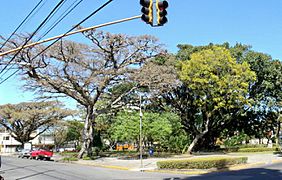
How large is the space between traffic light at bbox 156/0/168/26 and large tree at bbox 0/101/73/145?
56.0m

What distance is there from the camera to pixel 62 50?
110ft

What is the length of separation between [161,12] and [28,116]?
5686 centimetres

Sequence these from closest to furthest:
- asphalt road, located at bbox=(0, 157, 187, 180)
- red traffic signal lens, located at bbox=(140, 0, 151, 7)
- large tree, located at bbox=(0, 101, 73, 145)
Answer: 1. red traffic signal lens, located at bbox=(140, 0, 151, 7)
2. asphalt road, located at bbox=(0, 157, 187, 180)
3. large tree, located at bbox=(0, 101, 73, 145)

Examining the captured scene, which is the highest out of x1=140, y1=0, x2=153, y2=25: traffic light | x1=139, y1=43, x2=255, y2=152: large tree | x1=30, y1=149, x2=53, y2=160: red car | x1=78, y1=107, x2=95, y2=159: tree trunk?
x1=139, y1=43, x2=255, y2=152: large tree

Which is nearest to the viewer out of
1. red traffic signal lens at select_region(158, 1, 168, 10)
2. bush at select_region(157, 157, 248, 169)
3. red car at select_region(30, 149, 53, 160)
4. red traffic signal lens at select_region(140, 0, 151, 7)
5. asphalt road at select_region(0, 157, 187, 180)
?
red traffic signal lens at select_region(140, 0, 151, 7)

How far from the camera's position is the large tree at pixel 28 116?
6222cm

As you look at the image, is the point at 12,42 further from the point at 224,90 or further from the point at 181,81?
the point at 224,90

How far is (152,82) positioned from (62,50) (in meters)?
9.64

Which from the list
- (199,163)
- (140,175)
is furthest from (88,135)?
(140,175)

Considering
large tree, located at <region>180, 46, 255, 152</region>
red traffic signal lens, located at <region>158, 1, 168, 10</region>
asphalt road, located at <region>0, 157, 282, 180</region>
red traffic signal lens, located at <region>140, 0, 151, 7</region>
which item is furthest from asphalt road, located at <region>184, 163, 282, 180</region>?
large tree, located at <region>180, 46, 255, 152</region>

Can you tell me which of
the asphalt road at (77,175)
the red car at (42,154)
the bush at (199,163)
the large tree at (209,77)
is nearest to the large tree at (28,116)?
the red car at (42,154)

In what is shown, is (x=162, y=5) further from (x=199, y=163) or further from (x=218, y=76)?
(x=218, y=76)

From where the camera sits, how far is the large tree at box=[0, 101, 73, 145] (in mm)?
62219

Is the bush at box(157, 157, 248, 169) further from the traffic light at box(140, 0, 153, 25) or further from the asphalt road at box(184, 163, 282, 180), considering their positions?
the traffic light at box(140, 0, 153, 25)
